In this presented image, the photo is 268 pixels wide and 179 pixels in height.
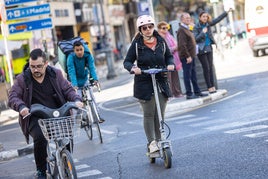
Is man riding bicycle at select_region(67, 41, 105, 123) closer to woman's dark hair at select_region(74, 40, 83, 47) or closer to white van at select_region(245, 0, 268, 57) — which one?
woman's dark hair at select_region(74, 40, 83, 47)

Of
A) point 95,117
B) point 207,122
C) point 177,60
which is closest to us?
point 95,117

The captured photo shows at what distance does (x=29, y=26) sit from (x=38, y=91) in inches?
703

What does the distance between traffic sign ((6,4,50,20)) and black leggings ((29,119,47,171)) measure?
55.7 feet

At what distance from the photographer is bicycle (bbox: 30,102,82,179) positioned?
734 centimetres

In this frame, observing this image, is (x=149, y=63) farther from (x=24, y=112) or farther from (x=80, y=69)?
(x=80, y=69)

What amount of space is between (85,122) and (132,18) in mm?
71744

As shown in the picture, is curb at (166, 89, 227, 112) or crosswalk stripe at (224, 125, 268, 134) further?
curb at (166, 89, 227, 112)

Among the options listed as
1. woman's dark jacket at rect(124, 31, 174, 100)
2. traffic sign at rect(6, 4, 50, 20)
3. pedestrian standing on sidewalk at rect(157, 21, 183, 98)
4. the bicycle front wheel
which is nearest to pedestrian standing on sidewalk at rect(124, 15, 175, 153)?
woman's dark jacket at rect(124, 31, 174, 100)

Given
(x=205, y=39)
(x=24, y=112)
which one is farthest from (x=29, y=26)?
(x=24, y=112)

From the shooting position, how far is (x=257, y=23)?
2883 centimetres

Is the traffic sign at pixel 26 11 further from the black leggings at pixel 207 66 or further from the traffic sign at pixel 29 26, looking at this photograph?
the black leggings at pixel 207 66

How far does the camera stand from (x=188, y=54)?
16578 mm

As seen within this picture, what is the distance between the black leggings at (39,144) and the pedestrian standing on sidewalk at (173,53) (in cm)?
830

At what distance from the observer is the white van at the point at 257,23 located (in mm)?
28625
